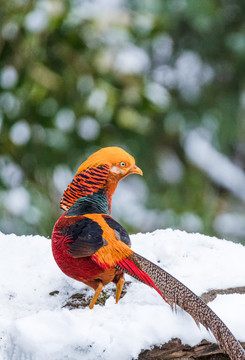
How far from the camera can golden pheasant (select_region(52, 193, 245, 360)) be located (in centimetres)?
125

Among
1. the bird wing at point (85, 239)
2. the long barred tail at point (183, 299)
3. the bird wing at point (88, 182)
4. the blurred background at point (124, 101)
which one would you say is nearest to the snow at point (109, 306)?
the long barred tail at point (183, 299)

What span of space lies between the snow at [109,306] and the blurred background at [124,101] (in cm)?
240

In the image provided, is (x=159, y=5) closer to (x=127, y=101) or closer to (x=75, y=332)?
(x=127, y=101)

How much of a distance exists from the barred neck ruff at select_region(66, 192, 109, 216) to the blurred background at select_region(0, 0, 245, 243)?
262 centimetres

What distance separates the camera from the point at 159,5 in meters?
4.29

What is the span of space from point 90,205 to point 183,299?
316mm

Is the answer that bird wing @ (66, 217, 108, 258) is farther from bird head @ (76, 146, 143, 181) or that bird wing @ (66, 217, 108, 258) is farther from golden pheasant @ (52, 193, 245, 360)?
bird head @ (76, 146, 143, 181)

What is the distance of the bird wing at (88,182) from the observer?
1408 mm

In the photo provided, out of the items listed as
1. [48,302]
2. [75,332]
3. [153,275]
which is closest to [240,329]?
[153,275]

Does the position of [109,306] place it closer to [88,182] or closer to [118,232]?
[118,232]

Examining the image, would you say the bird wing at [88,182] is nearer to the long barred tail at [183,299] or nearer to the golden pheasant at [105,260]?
the golden pheasant at [105,260]

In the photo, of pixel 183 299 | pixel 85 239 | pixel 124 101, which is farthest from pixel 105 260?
pixel 124 101

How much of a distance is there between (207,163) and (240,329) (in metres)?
3.89

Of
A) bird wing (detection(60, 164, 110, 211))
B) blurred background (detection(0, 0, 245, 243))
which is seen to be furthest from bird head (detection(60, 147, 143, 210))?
blurred background (detection(0, 0, 245, 243))
